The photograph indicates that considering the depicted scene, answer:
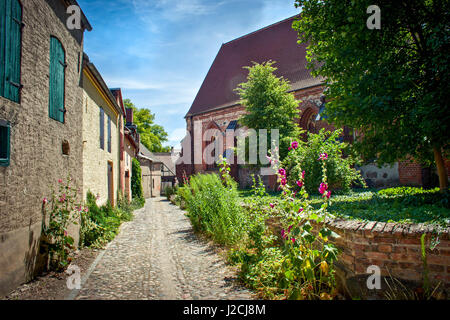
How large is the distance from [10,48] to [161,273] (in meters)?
4.18

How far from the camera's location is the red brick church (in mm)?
20312

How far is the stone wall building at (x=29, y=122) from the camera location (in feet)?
13.5

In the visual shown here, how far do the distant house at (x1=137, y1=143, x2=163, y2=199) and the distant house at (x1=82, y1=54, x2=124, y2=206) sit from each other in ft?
40.2

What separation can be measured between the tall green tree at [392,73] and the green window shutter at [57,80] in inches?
225

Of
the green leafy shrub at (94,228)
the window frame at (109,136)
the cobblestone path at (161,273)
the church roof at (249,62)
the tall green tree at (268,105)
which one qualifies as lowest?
the cobblestone path at (161,273)

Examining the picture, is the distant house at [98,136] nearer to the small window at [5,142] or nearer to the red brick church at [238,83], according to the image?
the small window at [5,142]

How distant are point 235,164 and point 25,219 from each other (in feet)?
67.2

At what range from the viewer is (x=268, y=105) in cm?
1734

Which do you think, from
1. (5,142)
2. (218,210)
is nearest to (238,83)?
(218,210)

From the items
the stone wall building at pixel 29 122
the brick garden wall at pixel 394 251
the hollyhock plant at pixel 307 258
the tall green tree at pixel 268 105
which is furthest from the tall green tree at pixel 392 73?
the tall green tree at pixel 268 105

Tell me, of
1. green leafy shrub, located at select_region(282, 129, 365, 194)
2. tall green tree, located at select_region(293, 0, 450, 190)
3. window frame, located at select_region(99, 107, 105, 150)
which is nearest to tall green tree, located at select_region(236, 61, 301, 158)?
green leafy shrub, located at select_region(282, 129, 365, 194)

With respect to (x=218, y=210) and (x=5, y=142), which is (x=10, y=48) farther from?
A: (x=218, y=210)
